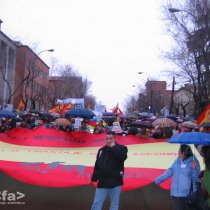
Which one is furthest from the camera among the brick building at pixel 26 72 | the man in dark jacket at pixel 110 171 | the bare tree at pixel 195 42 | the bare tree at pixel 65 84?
the bare tree at pixel 65 84

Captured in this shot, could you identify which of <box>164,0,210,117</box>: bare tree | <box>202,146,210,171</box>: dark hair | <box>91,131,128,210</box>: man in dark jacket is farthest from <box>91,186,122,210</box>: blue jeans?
<box>164,0,210,117</box>: bare tree

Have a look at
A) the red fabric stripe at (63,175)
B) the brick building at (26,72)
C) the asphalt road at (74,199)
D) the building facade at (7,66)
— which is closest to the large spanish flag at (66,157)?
the red fabric stripe at (63,175)

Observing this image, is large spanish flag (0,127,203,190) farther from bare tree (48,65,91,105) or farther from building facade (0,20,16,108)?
bare tree (48,65,91,105)

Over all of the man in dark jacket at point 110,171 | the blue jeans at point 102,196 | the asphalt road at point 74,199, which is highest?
the man in dark jacket at point 110,171

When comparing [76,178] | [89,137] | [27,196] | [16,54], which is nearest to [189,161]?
[76,178]

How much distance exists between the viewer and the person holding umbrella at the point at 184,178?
618 centimetres

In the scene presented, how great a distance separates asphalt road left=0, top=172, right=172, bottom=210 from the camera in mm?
7789

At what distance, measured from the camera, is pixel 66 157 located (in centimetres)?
941

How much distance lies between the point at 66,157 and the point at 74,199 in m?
1.67

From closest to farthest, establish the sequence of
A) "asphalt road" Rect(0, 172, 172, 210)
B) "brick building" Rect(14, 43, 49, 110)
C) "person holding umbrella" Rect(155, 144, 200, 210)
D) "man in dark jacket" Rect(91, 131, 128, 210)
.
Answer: "person holding umbrella" Rect(155, 144, 200, 210)
"man in dark jacket" Rect(91, 131, 128, 210)
"asphalt road" Rect(0, 172, 172, 210)
"brick building" Rect(14, 43, 49, 110)

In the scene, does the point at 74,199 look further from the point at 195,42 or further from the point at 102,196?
the point at 195,42

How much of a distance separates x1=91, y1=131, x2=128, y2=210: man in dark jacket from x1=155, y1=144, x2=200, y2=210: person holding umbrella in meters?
0.84

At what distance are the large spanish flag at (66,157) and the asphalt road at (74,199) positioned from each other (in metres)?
0.12

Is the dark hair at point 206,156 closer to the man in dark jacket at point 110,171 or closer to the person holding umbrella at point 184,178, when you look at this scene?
the person holding umbrella at point 184,178
